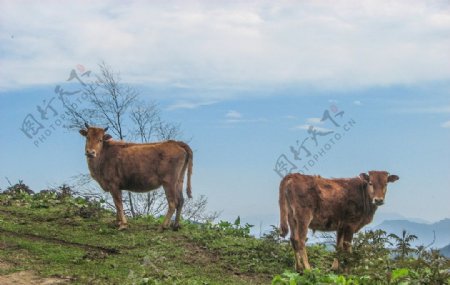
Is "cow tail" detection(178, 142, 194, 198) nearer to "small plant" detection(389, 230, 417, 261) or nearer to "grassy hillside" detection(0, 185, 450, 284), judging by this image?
"grassy hillside" detection(0, 185, 450, 284)

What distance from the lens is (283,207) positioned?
47.5 ft

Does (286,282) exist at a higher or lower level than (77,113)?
lower

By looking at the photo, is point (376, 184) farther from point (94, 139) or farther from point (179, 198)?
point (94, 139)

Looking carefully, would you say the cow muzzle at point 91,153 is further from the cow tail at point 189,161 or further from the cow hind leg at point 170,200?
the cow tail at point 189,161

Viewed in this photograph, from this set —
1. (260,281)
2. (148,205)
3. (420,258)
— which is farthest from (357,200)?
(148,205)

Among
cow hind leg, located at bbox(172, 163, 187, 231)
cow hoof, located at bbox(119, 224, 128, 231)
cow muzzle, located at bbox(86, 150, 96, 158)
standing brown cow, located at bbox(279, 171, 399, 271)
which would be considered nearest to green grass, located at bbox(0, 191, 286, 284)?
cow hoof, located at bbox(119, 224, 128, 231)

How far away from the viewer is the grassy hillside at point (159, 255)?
11.2m

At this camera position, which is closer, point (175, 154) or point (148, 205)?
point (175, 154)

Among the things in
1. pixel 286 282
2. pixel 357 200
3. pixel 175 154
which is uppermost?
pixel 175 154

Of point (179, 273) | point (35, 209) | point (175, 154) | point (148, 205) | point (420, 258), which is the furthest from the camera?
point (148, 205)

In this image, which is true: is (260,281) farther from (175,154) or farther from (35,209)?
(35,209)

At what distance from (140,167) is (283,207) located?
5.48 metres

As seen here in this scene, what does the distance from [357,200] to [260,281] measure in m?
2.99

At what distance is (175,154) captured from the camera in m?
18.5
